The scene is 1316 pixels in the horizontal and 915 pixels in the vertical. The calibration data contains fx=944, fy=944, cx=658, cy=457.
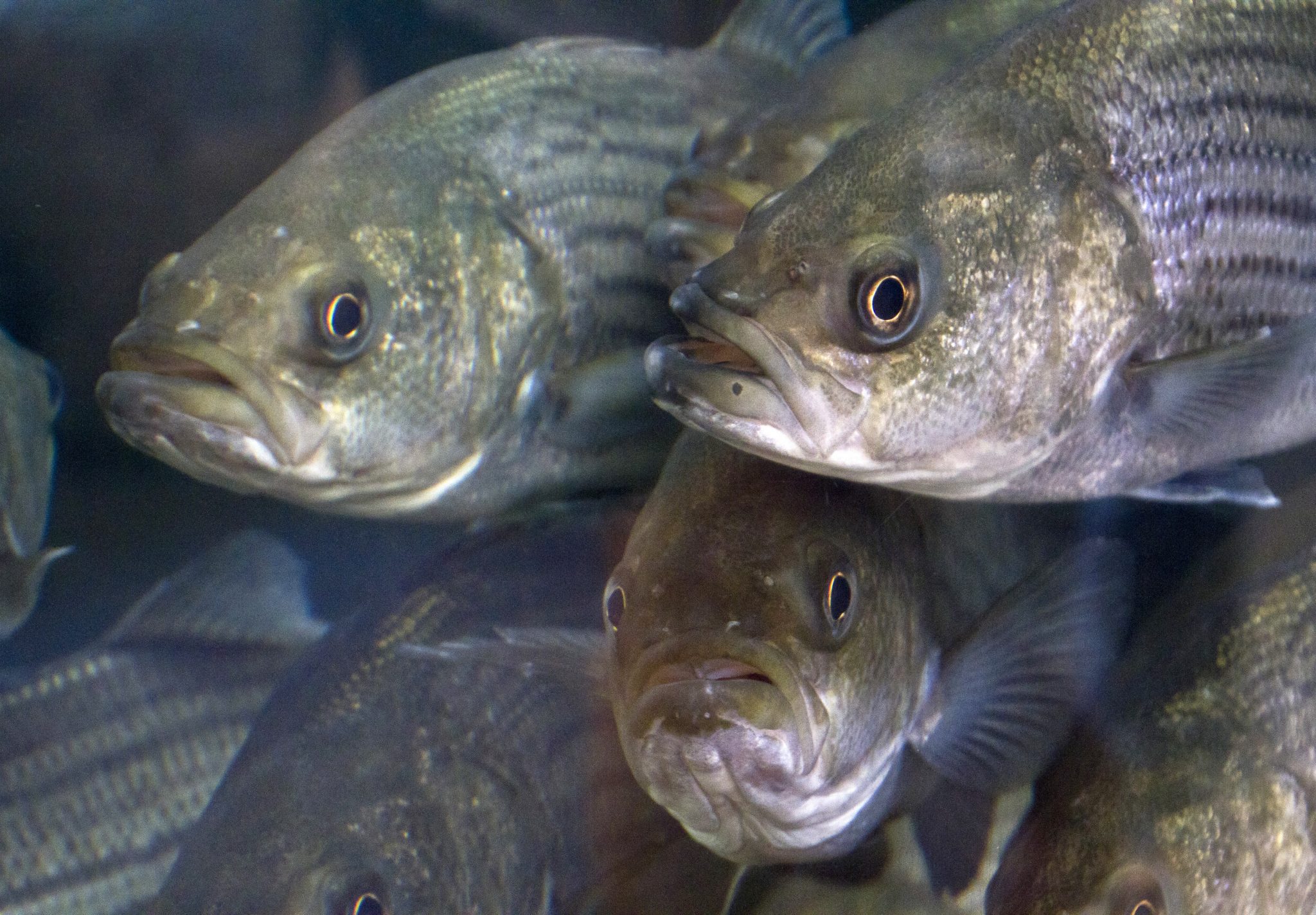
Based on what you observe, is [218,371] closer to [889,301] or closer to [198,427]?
[198,427]

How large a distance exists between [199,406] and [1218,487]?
208 cm

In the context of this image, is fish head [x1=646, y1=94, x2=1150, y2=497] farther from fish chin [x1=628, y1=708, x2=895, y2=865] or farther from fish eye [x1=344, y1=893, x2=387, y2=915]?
fish eye [x1=344, y1=893, x2=387, y2=915]

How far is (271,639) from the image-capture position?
3043 mm

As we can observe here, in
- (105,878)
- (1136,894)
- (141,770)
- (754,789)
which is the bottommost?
(105,878)

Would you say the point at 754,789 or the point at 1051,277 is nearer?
the point at 754,789

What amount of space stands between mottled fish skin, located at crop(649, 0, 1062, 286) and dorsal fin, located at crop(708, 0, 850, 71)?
1.54 feet

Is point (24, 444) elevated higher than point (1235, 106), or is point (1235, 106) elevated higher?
point (1235, 106)

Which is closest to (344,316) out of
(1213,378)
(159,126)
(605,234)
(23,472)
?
(605,234)

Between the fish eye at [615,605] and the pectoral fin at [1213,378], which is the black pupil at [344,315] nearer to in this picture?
the fish eye at [615,605]

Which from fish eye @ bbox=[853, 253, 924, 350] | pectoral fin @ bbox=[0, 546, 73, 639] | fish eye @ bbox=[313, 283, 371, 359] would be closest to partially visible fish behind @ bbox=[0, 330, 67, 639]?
pectoral fin @ bbox=[0, 546, 73, 639]

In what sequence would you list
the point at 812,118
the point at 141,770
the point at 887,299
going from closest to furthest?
the point at 887,299
the point at 812,118
the point at 141,770

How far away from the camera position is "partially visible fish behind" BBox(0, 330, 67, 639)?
283cm

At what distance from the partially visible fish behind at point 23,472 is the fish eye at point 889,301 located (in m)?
2.44

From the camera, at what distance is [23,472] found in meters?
3.05
